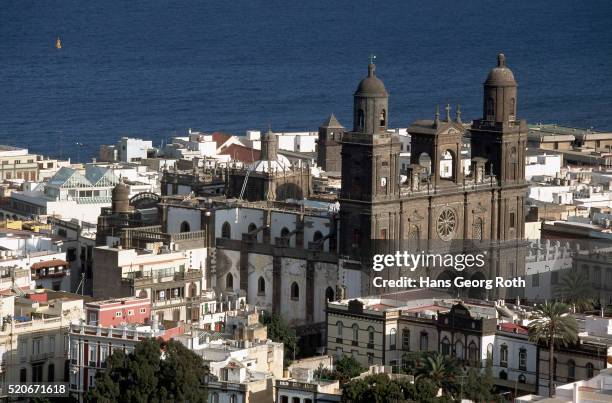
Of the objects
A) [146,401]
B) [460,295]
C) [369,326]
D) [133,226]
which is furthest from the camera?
[133,226]

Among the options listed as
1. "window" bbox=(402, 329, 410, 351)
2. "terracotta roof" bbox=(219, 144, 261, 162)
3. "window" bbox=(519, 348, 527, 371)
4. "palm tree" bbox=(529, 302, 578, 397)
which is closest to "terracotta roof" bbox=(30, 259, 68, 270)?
"window" bbox=(402, 329, 410, 351)

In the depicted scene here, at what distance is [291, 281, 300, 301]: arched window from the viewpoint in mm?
133625

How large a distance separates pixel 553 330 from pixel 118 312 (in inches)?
781

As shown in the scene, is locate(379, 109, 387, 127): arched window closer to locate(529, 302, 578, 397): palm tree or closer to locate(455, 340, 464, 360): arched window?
locate(455, 340, 464, 360): arched window

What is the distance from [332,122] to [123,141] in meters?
20.9

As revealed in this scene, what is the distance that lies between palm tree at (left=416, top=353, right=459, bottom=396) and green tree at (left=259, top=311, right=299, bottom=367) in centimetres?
1011

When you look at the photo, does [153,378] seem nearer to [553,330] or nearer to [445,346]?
[445,346]

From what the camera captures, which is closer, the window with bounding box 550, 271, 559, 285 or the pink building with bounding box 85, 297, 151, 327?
the pink building with bounding box 85, 297, 151, 327

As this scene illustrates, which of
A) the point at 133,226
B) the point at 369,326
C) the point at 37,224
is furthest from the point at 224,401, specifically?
the point at 37,224

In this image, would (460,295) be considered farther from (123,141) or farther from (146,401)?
(123,141)

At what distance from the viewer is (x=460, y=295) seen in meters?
131

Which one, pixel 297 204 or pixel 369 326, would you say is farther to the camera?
pixel 297 204

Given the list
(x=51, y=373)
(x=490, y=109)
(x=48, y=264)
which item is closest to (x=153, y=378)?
(x=51, y=373)

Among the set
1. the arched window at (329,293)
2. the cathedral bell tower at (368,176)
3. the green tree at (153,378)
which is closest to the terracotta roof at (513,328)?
the green tree at (153,378)
